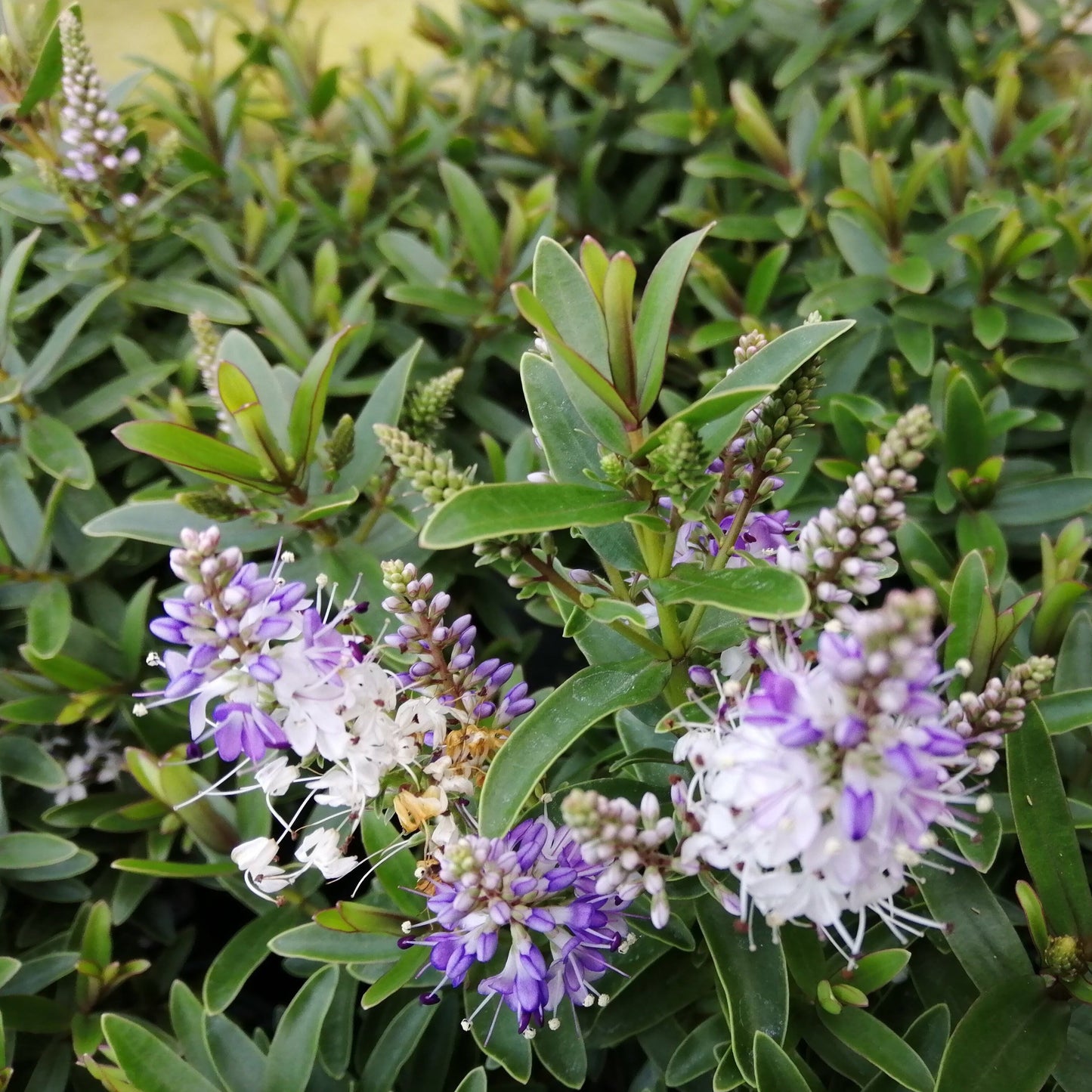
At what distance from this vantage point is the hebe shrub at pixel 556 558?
2.22 feet

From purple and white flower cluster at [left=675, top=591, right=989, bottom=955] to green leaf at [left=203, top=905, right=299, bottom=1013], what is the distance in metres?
0.66

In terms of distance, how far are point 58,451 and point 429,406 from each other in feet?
1.90

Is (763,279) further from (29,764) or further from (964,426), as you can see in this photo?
(29,764)

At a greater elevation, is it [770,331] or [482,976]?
[770,331]

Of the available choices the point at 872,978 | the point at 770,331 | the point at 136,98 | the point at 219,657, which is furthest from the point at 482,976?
the point at 136,98

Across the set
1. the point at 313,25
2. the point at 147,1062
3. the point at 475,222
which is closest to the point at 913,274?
the point at 475,222

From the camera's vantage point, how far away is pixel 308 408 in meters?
1.06

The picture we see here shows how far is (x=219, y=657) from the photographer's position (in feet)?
2.18

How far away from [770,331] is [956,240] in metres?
0.40

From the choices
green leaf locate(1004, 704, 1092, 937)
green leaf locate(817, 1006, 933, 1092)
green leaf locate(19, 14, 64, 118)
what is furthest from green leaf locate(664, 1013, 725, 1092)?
green leaf locate(19, 14, 64, 118)

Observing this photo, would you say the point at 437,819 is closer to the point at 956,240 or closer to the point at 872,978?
the point at 872,978

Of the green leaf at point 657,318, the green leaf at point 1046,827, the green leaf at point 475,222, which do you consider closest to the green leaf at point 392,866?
the green leaf at point 657,318

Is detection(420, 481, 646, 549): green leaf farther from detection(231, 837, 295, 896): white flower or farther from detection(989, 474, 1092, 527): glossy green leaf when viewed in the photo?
detection(989, 474, 1092, 527): glossy green leaf

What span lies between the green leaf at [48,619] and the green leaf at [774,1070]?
3.03 ft
